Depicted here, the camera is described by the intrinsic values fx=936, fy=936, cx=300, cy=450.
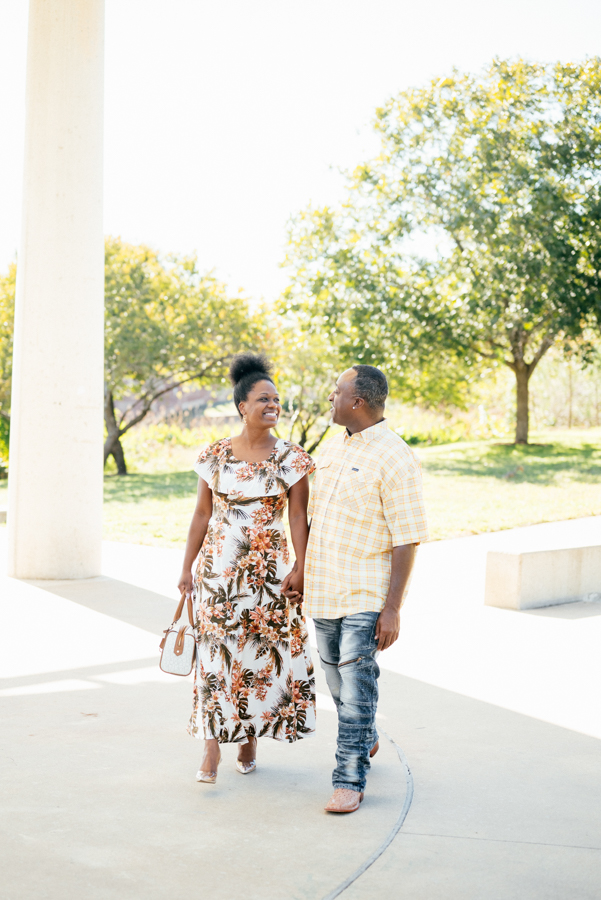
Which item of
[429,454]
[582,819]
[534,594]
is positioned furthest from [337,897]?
[429,454]

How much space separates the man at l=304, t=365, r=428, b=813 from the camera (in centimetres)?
366

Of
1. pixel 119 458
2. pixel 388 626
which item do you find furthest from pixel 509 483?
pixel 388 626

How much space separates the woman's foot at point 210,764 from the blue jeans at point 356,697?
53cm

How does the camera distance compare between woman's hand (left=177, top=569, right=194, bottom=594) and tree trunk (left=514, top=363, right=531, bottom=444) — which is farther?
tree trunk (left=514, top=363, right=531, bottom=444)

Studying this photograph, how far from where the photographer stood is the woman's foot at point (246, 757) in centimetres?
412

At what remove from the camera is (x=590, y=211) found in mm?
21859

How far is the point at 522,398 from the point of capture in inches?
1013

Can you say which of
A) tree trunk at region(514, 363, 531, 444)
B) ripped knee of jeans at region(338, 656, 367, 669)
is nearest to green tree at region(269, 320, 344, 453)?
tree trunk at region(514, 363, 531, 444)

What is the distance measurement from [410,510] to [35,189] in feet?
20.6

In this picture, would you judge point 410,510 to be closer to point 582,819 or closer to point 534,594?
point 582,819

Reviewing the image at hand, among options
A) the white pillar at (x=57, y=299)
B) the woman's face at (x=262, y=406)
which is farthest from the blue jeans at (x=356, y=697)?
the white pillar at (x=57, y=299)

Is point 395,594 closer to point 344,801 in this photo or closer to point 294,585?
point 294,585

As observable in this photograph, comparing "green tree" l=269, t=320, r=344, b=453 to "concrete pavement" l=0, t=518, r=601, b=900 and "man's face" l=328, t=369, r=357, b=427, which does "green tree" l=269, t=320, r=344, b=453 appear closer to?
"concrete pavement" l=0, t=518, r=601, b=900

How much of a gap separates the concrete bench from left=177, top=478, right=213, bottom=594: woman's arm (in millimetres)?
4440
